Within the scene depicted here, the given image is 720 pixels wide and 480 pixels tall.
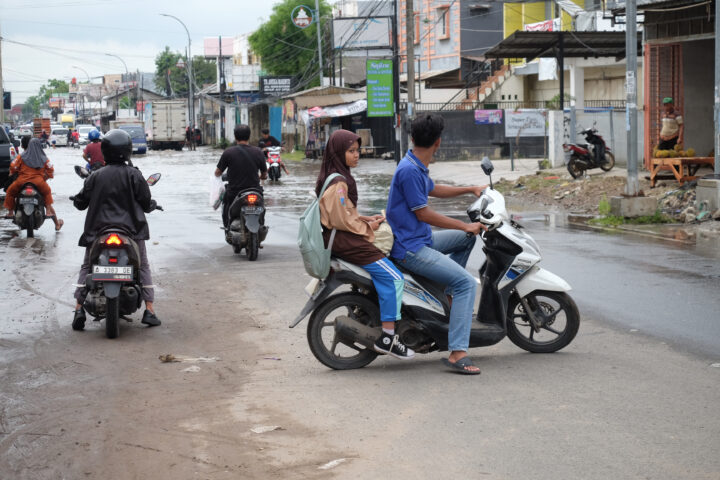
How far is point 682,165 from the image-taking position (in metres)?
18.6

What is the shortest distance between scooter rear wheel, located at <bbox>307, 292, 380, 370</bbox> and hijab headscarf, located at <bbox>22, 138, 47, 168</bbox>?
389 inches

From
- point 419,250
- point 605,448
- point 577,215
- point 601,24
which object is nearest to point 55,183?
point 577,215

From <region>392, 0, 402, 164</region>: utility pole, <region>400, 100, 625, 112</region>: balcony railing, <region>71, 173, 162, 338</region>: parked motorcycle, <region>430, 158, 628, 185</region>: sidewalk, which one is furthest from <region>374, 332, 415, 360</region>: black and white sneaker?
<region>400, 100, 625, 112</region>: balcony railing

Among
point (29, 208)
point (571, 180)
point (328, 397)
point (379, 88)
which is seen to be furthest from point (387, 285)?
point (379, 88)

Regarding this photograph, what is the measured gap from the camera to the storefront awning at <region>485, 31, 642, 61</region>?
90.4 feet

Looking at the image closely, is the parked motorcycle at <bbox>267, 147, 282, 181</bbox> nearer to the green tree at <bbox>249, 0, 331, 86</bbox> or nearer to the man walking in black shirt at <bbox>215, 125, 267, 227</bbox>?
the man walking in black shirt at <bbox>215, 125, 267, 227</bbox>

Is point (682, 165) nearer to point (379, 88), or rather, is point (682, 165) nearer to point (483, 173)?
point (483, 173)

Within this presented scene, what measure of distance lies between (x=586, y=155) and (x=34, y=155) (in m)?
14.0

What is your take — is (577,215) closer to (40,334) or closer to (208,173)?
(40,334)

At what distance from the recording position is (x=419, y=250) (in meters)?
6.56

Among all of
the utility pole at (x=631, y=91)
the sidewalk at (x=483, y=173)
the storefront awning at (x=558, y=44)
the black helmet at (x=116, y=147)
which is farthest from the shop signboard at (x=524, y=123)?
the black helmet at (x=116, y=147)

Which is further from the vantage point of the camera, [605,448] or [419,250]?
[419,250]

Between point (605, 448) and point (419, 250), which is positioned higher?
point (419, 250)

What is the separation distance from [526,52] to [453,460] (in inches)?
1038
